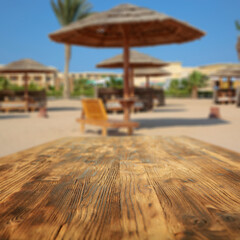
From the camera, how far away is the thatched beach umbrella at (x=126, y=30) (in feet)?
19.7

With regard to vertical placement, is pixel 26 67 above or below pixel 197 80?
above

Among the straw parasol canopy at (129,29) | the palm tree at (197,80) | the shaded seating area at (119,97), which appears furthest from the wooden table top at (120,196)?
the palm tree at (197,80)

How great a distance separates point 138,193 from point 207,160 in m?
0.69

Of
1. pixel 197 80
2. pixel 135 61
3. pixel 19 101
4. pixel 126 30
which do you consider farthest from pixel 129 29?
pixel 197 80

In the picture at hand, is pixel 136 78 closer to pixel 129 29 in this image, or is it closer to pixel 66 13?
pixel 66 13

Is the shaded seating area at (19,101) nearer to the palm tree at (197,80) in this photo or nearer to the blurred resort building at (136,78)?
the blurred resort building at (136,78)

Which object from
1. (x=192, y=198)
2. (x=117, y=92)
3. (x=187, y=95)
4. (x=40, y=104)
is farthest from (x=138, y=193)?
(x=187, y=95)

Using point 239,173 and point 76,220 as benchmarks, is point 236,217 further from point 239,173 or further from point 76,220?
point 239,173

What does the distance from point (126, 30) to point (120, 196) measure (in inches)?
245

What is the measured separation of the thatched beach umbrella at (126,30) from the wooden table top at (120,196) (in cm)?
479

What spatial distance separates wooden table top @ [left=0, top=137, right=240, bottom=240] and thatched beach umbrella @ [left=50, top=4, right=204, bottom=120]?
189 inches

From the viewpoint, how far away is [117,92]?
12523 mm

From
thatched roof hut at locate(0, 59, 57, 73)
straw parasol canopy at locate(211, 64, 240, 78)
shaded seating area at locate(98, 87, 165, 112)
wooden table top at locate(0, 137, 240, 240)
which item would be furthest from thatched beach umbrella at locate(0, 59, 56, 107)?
wooden table top at locate(0, 137, 240, 240)

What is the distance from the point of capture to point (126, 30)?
22.1 feet
